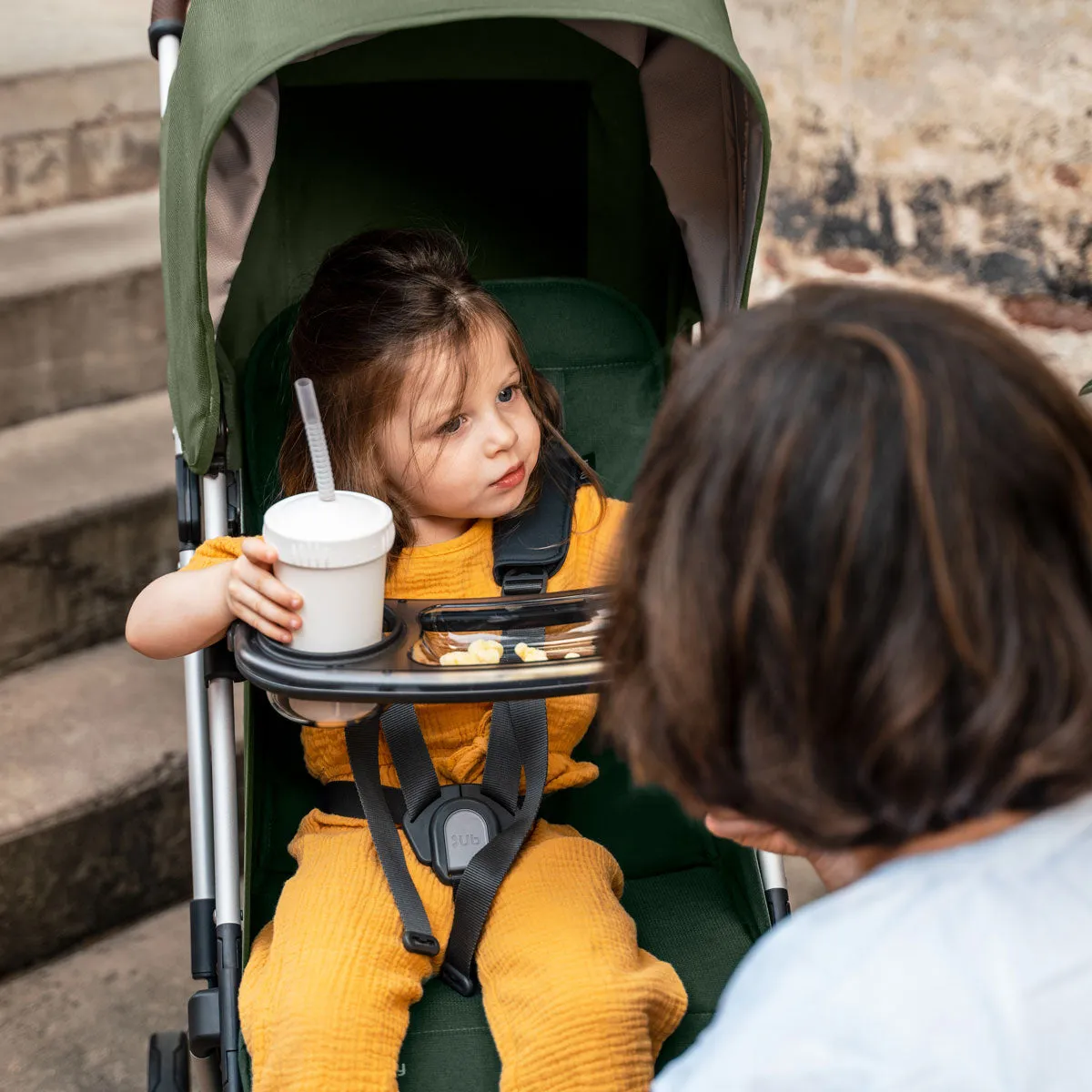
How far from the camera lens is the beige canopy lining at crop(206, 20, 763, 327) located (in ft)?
5.10

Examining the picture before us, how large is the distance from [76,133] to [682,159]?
1.78 metres

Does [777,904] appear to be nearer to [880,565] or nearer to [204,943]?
[204,943]

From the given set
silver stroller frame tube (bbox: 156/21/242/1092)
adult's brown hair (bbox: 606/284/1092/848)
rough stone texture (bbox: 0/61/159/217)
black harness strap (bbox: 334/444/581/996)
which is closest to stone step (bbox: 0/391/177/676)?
rough stone texture (bbox: 0/61/159/217)

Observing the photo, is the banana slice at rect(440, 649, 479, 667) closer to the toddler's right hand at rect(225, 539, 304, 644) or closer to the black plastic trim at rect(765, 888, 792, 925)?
the toddler's right hand at rect(225, 539, 304, 644)

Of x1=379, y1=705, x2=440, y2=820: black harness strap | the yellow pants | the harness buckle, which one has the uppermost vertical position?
x1=379, y1=705, x2=440, y2=820: black harness strap

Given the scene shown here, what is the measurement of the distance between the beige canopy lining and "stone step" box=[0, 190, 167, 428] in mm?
1102

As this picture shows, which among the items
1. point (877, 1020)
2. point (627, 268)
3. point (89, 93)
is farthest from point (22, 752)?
point (877, 1020)

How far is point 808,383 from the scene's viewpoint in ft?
2.52

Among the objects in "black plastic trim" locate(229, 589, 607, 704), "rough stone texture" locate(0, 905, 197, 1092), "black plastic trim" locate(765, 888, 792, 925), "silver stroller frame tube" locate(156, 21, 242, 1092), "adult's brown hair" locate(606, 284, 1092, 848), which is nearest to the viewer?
"adult's brown hair" locate(606, 284, 1092, 848)

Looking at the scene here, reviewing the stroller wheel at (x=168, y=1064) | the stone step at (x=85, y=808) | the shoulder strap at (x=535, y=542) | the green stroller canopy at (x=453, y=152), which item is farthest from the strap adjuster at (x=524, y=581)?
the stone step at (x=85, y=808)

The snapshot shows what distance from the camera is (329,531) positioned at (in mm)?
1235

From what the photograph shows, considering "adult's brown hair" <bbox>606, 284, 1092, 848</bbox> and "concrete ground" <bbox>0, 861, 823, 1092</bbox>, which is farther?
"concrete ground" <bbox>0, 861, 823, 1092</bbox>

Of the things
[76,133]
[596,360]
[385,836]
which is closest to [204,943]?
[385,836]

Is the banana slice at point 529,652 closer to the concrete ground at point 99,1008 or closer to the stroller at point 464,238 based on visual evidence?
the stroller at point 464,238
